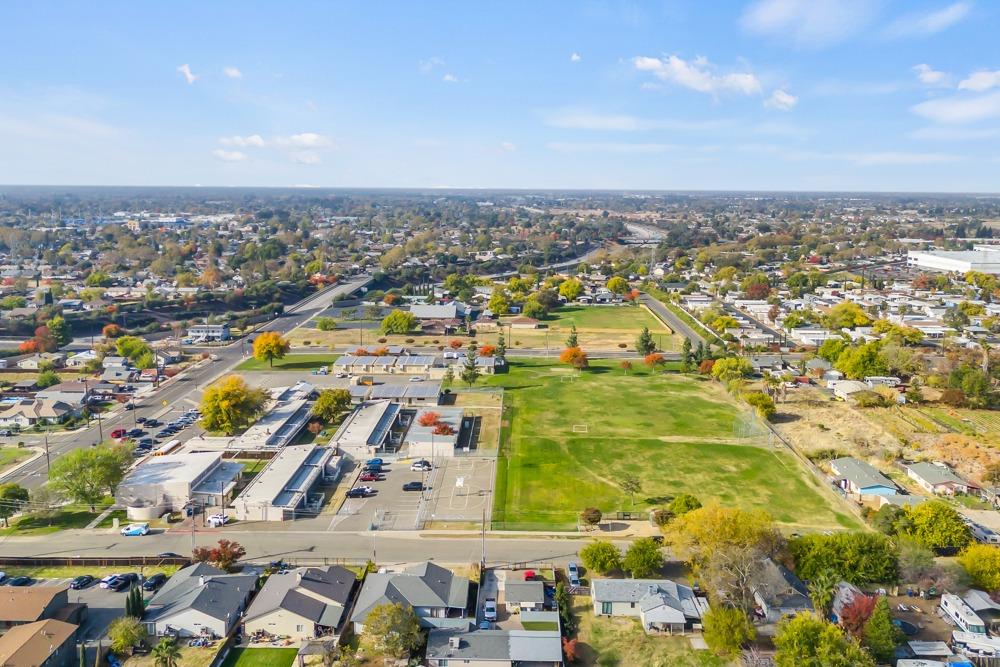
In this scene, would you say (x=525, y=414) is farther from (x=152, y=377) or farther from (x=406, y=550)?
(x=152, y=377)

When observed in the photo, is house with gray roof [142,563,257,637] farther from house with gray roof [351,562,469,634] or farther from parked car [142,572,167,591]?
house with gray roof [351,562,469,634]

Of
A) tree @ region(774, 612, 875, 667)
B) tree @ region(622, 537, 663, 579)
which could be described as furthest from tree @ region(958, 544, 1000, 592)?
tree @ region(622, 537, 663, 579)

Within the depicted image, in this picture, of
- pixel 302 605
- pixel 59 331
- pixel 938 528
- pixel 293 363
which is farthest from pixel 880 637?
pixel 59 331

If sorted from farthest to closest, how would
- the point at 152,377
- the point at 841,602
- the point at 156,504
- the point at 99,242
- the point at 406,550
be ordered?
the point at 99,242 → the point at 152,377 → the point at 156,504 → the point at 406,550 → the point at 841,602

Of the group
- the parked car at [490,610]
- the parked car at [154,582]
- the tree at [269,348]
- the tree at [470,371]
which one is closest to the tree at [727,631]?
the parked car at [490,610]

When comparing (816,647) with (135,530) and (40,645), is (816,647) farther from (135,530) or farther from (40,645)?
(135,530)

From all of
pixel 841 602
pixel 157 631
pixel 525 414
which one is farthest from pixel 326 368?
pixel 841 602
